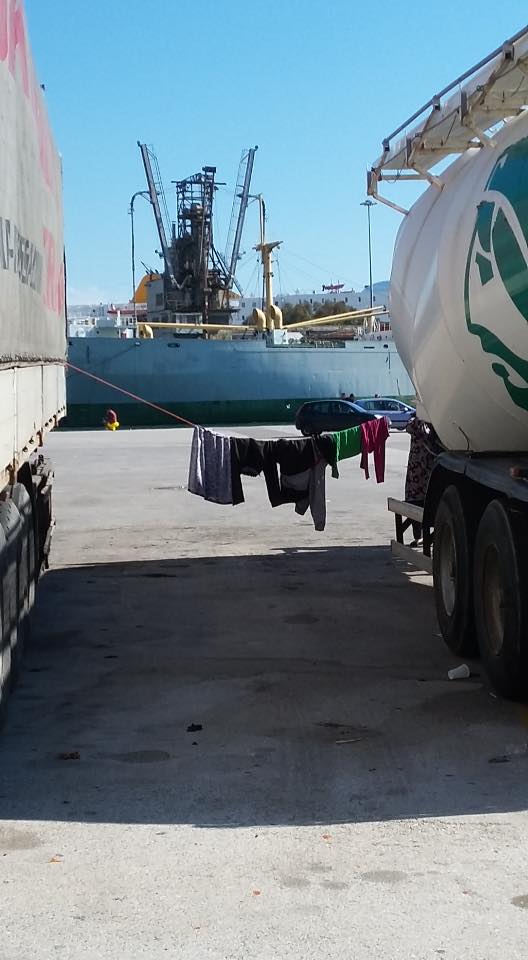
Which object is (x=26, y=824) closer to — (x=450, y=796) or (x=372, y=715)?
(x=450, y=796)

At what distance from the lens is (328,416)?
41531 millimetres

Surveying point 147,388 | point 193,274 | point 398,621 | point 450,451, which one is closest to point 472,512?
point 450,451

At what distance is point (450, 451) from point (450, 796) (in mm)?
4450

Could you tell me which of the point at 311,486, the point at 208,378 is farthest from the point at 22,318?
the point at 208,378

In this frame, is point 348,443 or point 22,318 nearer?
point 22,318

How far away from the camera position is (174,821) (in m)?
5.61

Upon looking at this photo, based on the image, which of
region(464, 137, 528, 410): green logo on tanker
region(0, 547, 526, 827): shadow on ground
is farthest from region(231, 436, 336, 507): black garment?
region(464, 137, 528, 410): green logo on tanker

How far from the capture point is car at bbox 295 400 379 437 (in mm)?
41344

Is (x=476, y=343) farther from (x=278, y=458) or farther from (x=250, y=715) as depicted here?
(x=278, y=458)

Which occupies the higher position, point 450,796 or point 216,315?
point 216,315

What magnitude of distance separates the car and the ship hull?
46.9 ft

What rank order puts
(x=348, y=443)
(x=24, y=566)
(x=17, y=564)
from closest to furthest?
(x=17, y=564) < (x=24, y=566) < (x=348, y=443)

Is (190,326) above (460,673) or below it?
above

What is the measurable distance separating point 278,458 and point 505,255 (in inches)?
242
